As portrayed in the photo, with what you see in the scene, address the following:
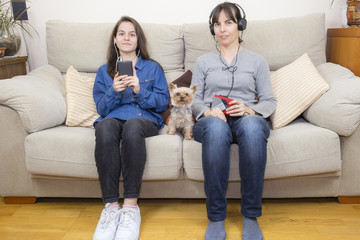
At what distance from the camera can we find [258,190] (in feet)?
4.84

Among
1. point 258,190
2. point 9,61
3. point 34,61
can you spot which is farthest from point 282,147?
point 34,61

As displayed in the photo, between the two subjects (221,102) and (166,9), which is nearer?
(221,102)

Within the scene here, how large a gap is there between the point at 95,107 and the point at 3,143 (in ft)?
1.91

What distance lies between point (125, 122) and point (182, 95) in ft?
1.20

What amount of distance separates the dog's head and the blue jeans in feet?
1.10

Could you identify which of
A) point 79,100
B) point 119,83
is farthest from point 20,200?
point 119,83

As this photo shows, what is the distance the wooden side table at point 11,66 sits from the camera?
2.27 m

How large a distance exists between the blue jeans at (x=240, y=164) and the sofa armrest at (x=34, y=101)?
3.07 feet

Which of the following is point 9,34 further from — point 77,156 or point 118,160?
point 118,160

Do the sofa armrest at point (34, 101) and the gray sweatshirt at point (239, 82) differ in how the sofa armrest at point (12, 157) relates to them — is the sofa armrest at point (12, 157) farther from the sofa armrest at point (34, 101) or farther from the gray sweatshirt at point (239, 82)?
the gray sweatshirt at point (239, 82)

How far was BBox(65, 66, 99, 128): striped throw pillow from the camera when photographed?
197 centimetres

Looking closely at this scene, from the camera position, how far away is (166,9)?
2.62 metres

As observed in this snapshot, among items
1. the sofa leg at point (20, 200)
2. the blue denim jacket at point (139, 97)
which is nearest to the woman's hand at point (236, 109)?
the blue denim jacket at point (139, 97)

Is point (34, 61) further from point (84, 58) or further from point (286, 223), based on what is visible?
point (286, 223)
